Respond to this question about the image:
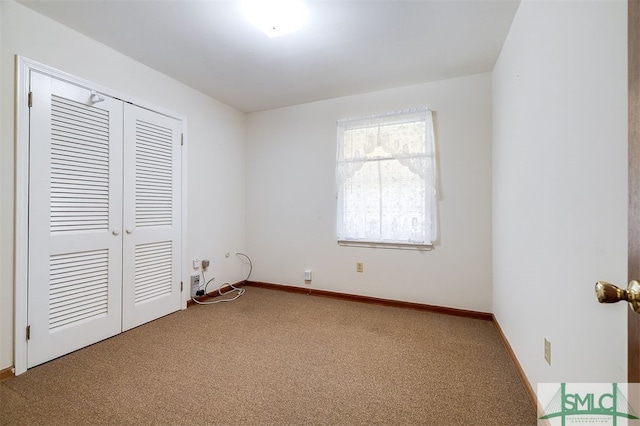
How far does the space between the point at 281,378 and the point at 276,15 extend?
2.43 metres

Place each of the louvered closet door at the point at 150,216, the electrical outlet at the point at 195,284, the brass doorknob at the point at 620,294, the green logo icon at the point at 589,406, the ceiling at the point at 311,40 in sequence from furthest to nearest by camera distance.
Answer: the electrical outlet at the point at 195,284 → the louvered closet door at the point at 150,216 → the ceiling at the point at 311,40 → the green logo icon at the point at 589,406 → the brass doorknob at the point at 620,294

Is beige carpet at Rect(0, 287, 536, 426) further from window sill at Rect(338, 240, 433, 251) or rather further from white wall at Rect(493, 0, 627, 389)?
window sill at Rect(338, 240, 433, 251)

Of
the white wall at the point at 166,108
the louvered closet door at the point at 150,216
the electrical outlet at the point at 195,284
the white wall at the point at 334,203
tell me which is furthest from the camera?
the electrical outlet at the point at 195,284

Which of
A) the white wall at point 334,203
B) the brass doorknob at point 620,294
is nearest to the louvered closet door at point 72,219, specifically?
the white wall at point 334,203

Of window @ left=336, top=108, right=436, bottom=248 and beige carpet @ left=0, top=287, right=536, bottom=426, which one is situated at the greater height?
window @ left=336, top=108, right=436, bottom=248

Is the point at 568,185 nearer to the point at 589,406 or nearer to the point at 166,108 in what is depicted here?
the point at 589,406

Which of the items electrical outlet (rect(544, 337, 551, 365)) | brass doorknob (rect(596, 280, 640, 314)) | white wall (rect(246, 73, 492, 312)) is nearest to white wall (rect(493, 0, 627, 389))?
electrical outlet (rect(544, 337, 551, 365))

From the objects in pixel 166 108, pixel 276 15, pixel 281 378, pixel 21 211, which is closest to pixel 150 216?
pixel 21 211

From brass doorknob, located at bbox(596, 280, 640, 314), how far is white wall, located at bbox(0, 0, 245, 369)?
9.38ft

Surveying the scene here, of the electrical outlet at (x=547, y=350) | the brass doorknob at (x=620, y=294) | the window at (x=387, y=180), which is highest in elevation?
Result: the window at (x=387, y=180)

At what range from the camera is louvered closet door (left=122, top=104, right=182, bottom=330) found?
7.88 feet

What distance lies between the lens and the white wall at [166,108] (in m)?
1.69

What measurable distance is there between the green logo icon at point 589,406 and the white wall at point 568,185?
44 mm

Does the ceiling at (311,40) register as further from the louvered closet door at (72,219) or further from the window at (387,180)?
the louvered closet door at (72,219)
